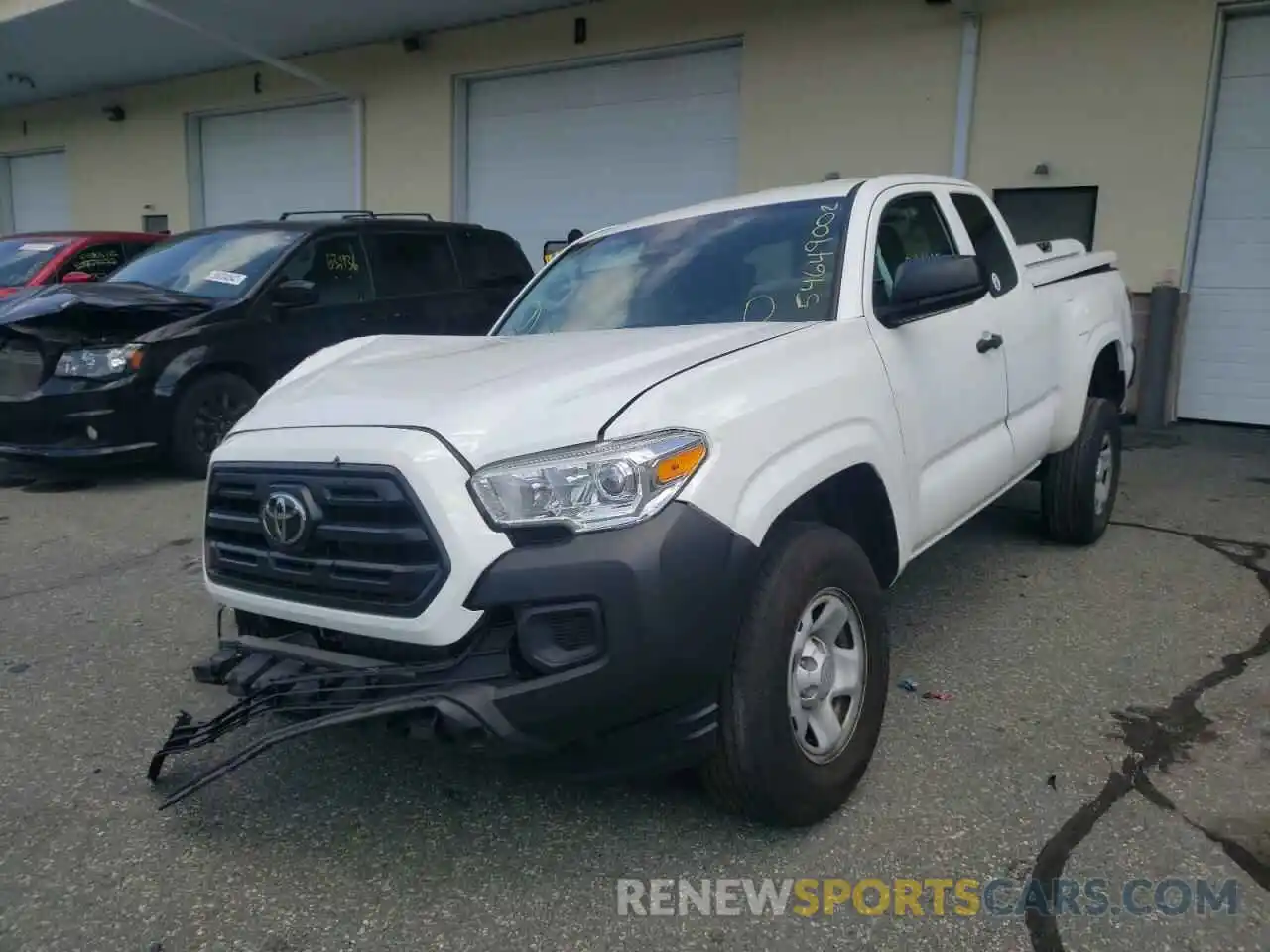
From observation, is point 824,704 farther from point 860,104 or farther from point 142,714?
point 860,104

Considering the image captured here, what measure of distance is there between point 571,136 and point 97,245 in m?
5.70

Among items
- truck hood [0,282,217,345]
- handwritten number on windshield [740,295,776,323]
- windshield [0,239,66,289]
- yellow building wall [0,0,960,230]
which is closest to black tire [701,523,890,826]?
handwritten number on windshield [740,295,776,323]

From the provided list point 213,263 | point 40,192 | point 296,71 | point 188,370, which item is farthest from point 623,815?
point 40,192

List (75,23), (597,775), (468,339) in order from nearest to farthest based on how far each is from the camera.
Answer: (597,775) → (468,339) → (75,23)

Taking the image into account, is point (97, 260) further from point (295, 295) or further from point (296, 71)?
point (296, 71)

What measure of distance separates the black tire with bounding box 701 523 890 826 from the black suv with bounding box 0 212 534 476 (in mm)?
5623

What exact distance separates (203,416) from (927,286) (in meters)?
5.68

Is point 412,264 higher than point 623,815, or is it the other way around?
point 412,264

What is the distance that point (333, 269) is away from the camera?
783 cm

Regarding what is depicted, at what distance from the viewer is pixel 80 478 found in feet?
24.5

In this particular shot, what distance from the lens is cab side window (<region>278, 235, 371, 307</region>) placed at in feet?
25.0

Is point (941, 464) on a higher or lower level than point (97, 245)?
lower

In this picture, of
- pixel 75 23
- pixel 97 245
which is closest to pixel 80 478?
pixel 97 245

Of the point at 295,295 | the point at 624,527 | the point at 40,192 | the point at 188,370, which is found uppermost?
the point at 40,192
